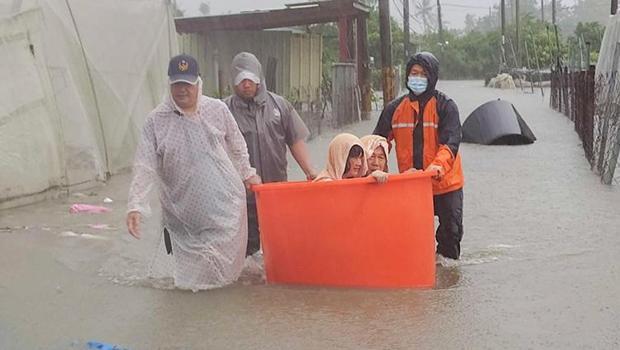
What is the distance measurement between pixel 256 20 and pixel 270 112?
46.0 ft

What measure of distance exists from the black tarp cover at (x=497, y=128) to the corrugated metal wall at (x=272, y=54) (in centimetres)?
548

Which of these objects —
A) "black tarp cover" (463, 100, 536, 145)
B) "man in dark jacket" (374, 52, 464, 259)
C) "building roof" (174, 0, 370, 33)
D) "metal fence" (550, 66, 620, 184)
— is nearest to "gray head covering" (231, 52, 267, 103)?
"man in dark jacket" (374, 52, 464, 259)

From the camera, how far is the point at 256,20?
19.6m

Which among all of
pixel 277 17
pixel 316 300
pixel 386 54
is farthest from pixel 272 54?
pixel 316 300

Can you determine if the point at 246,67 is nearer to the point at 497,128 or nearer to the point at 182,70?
the point at 182,70

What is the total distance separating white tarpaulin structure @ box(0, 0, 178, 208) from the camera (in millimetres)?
8977

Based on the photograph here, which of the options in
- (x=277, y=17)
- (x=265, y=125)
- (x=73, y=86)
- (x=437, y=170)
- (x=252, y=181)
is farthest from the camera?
(x=277, y=17)

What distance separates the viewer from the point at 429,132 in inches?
229

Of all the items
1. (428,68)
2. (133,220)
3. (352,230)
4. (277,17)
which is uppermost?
(277,17)

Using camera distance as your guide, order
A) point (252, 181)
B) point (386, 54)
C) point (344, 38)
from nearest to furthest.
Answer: point (252, 181) → point (344, 38) → point (386, 54)

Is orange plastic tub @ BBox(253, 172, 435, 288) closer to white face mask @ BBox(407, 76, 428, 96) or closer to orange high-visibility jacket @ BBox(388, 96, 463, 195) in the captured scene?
orange high-visibility jacket @ BBox(388, 96, 463, 195)

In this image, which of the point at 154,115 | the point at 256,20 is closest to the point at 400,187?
the point at 154,115

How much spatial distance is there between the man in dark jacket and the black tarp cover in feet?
31.8

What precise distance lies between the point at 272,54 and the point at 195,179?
18071 mm
